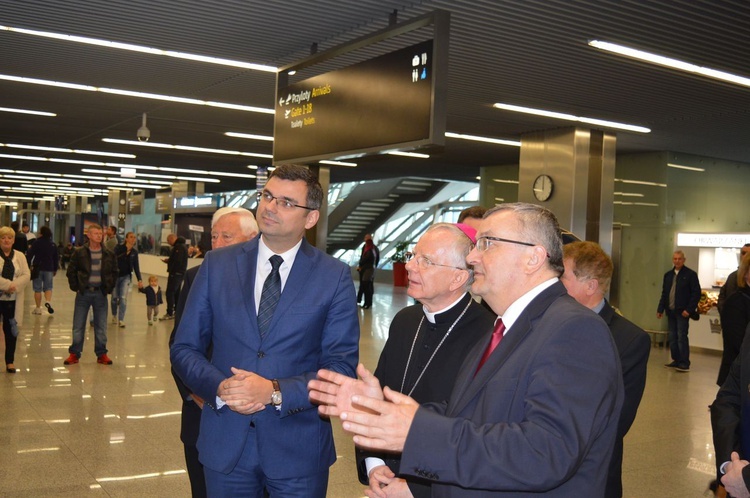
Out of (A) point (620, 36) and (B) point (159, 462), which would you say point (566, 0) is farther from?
(B) point (159, 462)

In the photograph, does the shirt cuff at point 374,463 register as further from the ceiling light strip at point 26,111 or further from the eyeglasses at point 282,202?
the ceiling light strip at point 26,111

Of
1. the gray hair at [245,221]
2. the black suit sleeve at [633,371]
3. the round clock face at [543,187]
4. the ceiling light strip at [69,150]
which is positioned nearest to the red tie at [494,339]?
the black suit sleeve at [633,371]

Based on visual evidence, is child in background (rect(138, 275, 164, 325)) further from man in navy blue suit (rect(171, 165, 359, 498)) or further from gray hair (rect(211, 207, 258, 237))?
man in navy blue suit (rect(171, 165, 359, 498))

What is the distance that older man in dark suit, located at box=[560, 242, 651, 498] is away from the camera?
293cm

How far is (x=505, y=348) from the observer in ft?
5.90

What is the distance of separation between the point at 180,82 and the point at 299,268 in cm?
749

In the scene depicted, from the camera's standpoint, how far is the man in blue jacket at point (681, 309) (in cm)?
1120

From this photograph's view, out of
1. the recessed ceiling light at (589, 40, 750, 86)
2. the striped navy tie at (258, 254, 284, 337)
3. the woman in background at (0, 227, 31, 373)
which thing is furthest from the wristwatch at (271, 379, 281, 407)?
the woman in background at (0, 227, 31, 373)

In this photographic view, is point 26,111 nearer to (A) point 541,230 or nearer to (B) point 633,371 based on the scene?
(B) point 633,371

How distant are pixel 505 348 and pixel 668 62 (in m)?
6.58

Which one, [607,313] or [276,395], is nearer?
[276,395]

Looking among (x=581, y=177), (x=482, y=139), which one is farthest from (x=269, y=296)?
(x=482, y=139)

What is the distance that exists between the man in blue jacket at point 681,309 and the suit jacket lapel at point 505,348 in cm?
1019

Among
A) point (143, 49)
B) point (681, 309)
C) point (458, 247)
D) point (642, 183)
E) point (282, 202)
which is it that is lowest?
point (681, 309)
